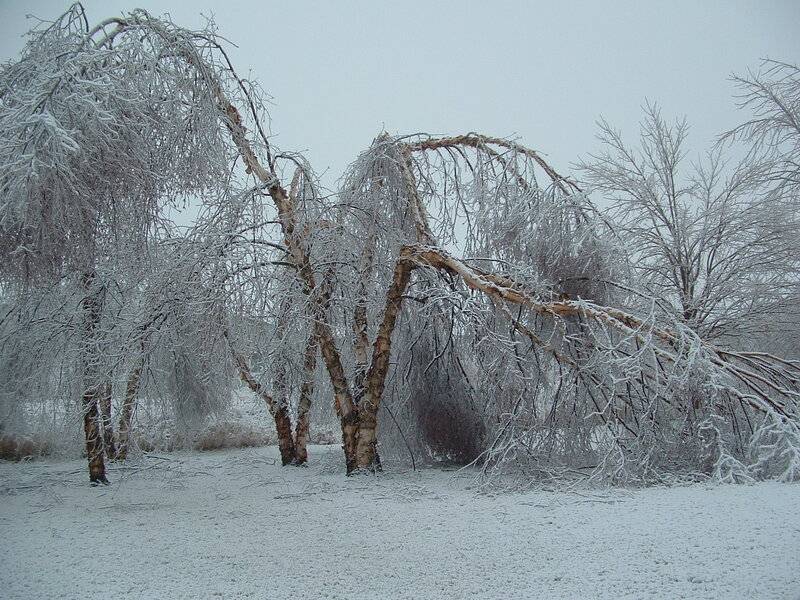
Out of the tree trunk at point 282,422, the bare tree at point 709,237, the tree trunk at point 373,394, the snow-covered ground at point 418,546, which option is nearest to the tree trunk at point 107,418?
the snow-covered ground at point 418,546

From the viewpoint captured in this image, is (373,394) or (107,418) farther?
(373,394)

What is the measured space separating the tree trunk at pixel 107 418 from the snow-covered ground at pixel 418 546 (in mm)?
951

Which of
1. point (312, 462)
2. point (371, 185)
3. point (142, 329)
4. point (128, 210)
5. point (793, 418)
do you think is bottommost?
point (312, 462)

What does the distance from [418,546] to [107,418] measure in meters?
3.56

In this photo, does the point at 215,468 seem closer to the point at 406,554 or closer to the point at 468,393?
the point at 468,393

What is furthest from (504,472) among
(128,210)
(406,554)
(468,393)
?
(128,210)

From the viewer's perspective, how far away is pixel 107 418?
18.0 ft

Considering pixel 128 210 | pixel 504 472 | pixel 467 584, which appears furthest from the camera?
pixel 504 472

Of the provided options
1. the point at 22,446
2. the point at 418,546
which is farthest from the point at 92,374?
the point at 22,446

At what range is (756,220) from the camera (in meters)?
7.84

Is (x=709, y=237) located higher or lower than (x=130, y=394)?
higher

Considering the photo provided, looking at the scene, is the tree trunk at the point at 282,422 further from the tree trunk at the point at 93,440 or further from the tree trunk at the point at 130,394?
the tree trunk at the point at 93,440

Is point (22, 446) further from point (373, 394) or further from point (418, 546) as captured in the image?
point (418, 546)

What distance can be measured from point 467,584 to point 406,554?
18.3 inches
